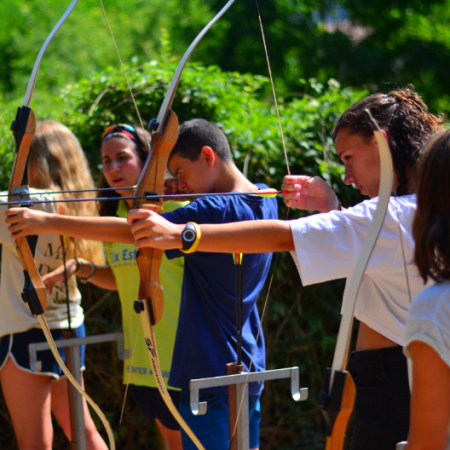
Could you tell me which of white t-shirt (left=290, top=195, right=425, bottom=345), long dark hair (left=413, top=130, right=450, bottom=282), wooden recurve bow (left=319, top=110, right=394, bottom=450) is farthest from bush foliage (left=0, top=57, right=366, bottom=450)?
long dark hair (left=413, top=130, right=450, bottom=282)

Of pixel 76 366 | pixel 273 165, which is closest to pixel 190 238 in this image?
pixel 76 366

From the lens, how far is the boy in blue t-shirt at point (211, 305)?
5.33ft

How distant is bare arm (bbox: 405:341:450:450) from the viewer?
0.87 meters

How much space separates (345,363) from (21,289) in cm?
146

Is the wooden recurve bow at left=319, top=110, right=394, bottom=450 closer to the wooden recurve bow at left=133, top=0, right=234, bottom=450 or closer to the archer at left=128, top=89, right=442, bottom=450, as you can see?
the archer at left=128, top=89, right=442, bottom=450

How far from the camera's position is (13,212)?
4.98 feet

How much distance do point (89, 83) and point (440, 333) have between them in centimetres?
270

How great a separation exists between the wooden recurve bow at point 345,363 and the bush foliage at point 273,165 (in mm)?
1823

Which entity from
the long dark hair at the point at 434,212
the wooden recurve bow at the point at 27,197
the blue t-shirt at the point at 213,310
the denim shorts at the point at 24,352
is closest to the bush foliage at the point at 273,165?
the denim shorts at the point at 24,352

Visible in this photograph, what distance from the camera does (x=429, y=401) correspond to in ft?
2.86

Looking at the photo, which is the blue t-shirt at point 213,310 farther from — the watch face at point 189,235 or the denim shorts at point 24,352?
the denim shorts at point 24,352

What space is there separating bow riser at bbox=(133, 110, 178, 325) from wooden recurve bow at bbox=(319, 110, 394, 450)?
547 millimetres

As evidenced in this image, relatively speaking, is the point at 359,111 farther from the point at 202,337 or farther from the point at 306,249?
the point at 202,337

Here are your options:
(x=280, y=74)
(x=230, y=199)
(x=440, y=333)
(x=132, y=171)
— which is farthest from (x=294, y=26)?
(x=440, y=333)
